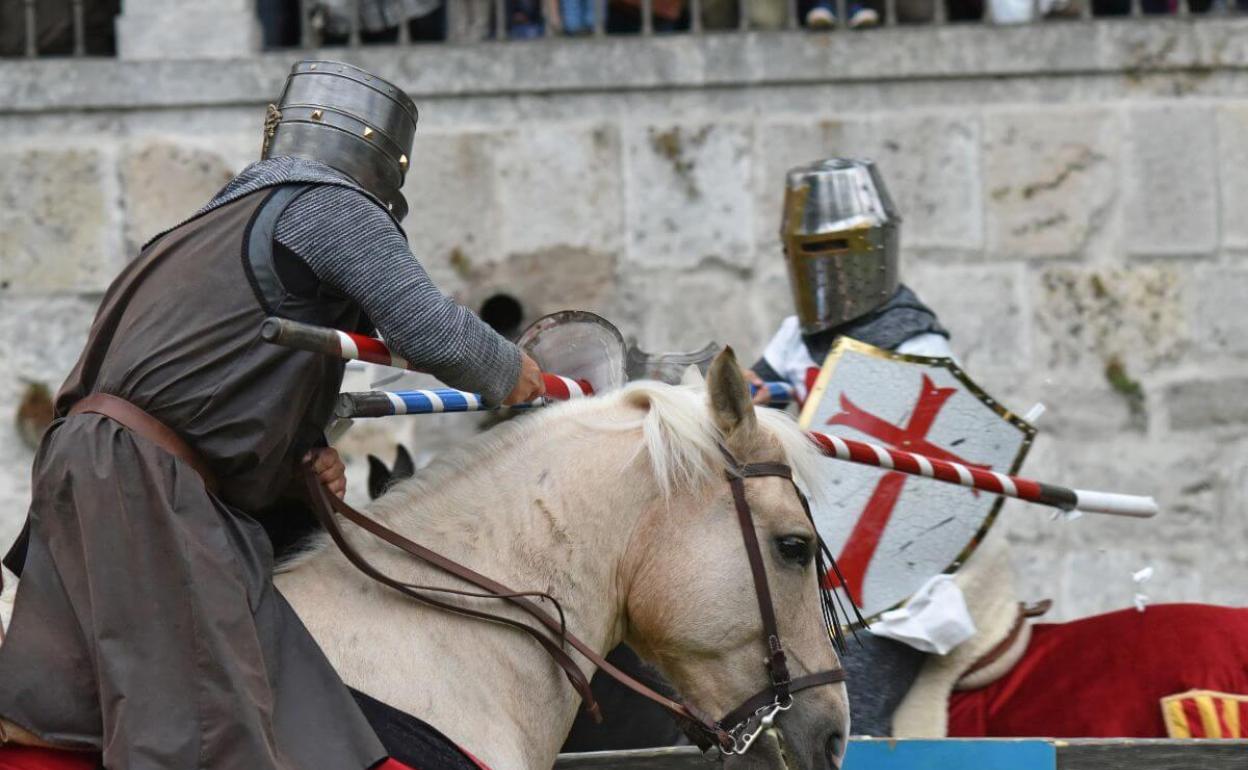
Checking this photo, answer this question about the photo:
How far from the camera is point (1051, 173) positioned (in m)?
5.98

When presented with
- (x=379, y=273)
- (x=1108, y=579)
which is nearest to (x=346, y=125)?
(x=379, y=273)

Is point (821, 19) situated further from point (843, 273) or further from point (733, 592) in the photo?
point (733, 592)

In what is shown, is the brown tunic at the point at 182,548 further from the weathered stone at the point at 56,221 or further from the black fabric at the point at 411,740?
the weathered stone at the point at 56,221

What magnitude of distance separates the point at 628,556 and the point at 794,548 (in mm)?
289

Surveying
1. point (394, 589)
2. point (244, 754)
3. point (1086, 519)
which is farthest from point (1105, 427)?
point (244, 754)

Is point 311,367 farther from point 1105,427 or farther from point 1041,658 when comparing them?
point 1105,427

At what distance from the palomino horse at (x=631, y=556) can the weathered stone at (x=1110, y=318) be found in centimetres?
328

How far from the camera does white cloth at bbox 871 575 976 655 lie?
376 cm

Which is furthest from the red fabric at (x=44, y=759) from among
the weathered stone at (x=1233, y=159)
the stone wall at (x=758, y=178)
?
the weathered stone at (x=1233, y=159)

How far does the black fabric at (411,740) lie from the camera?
102 inches

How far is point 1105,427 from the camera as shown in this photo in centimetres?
592

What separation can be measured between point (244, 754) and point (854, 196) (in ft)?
8.54

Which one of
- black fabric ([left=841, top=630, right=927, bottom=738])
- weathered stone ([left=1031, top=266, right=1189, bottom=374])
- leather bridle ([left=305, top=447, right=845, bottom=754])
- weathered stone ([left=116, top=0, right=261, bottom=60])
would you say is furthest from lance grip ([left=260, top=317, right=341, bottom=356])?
weathered stone ([left=1031, top=266, right=1189, bottom=374])

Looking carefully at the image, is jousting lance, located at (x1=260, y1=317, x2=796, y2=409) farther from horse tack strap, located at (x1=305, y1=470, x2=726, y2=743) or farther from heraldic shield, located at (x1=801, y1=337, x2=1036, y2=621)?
heraldic shield, located at (x1=801, y1=337, x2=1036, y2=621)
